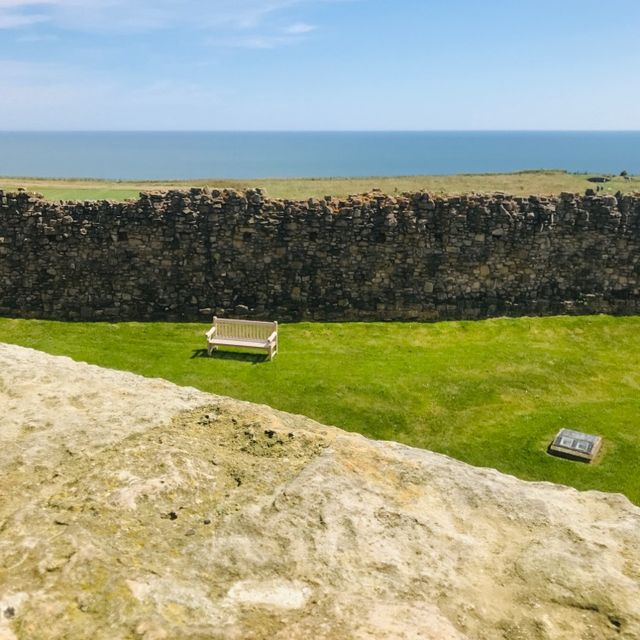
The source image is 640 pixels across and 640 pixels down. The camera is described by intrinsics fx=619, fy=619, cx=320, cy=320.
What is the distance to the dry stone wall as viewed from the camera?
19.1m

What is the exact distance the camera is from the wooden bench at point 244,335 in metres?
16.4

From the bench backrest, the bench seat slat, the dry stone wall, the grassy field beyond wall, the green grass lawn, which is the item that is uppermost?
the grassy field beyond wall

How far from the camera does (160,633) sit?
105 inches

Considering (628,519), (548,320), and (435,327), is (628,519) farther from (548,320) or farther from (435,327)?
(548,320)

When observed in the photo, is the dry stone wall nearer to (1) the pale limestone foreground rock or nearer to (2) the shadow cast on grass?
(2) the shadow cast on grass

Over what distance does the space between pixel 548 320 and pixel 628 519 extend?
16.5m

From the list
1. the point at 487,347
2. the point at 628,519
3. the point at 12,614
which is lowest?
the point at 487,347

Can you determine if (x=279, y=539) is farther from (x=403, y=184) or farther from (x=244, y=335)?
(x=403, y=184)

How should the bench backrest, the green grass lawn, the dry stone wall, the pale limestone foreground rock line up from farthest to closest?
1. the dry stone wall
2. the bench backrest
3. the green grass lawn
4. the pale limestone foreground rock

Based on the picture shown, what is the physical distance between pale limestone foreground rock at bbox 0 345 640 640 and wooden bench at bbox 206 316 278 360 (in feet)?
37.3

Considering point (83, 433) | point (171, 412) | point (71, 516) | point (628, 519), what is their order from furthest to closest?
1. point (171, 412)
2. point (83, 433)
3. point (628, 519)
4. point (71, 516)

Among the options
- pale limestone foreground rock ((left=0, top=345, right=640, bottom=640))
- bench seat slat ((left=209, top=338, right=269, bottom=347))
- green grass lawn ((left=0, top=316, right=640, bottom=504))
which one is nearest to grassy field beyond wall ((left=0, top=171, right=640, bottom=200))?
green grass lawn ((left=0, top=316, right=640, bottom=504))

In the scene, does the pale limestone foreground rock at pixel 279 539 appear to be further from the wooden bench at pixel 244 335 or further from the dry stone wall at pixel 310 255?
the dry stone wall at pixel 310 255

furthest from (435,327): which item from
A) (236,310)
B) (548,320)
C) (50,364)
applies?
(50,364)
